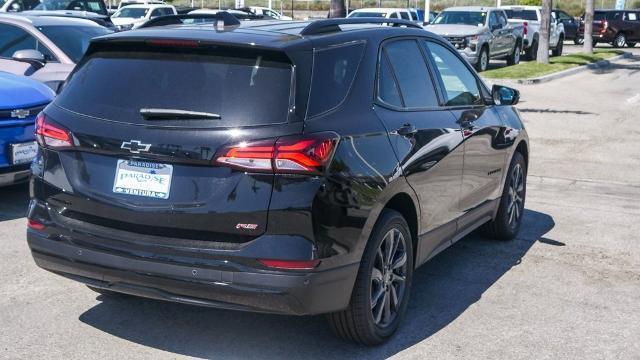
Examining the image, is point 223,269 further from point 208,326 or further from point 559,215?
point 559,215

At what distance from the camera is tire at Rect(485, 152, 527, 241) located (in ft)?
22.6

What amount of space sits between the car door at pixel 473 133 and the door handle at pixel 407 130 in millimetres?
765

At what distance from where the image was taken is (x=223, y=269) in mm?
3996

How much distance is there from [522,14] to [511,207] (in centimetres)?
2671

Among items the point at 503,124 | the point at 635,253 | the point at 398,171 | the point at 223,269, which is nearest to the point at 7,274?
the point at 223,269

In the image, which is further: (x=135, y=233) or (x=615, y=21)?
(x=615, y=21)

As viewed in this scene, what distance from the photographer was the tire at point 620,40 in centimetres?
4303

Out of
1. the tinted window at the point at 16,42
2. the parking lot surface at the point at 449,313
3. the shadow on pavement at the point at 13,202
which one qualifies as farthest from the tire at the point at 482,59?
the shadow on pavement at the point at 13,202

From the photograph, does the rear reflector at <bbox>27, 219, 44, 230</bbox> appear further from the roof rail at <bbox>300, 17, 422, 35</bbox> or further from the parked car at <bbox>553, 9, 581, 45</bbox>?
the parked car at <bbox>553, 9, 581, 45</bbox>

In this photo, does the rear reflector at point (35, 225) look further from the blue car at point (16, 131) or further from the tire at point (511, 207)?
the tire at point (511, 207)

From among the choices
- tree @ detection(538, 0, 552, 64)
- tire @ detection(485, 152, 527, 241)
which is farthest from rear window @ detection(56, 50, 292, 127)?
tree @ detection(538, 0, 552, 64)

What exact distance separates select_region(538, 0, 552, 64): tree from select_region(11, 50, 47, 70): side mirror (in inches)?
734

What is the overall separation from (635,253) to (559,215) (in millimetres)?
1329

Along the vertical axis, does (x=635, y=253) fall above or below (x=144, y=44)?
below
